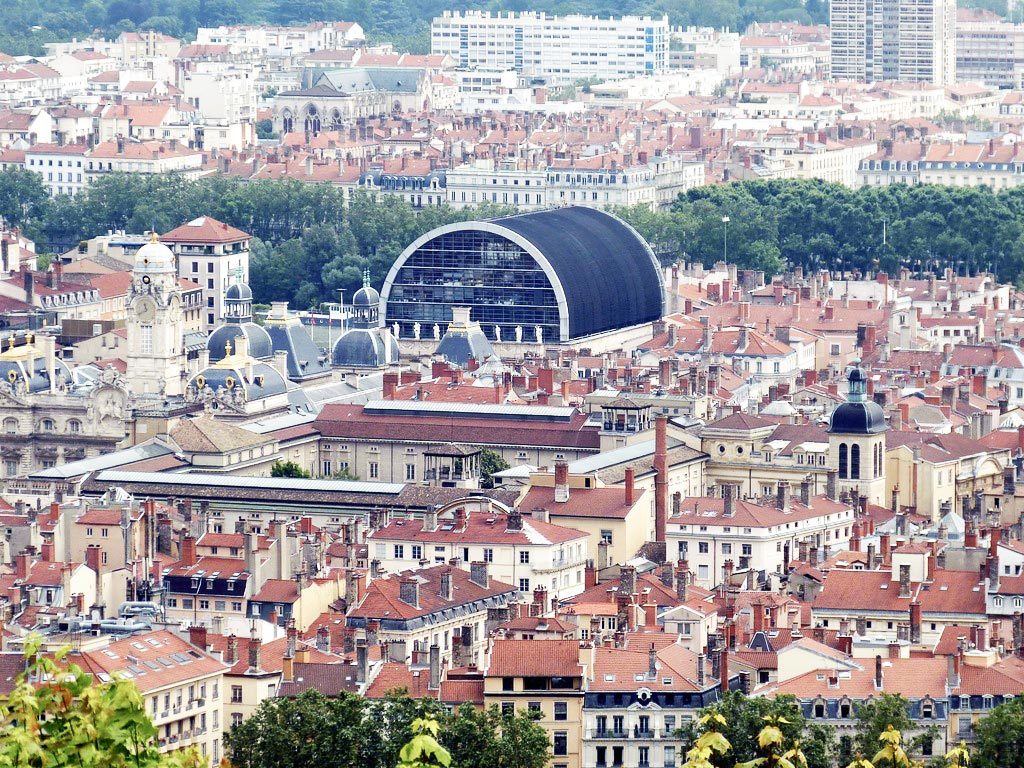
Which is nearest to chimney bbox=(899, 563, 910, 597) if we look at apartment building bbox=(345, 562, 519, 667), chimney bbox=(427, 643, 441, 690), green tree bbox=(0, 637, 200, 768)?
apartment building bbox=(345, 562, 519, 667)

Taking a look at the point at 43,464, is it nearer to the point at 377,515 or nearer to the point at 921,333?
the point at 377,515

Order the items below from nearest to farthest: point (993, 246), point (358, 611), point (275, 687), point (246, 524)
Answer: point (275, 687) < point (358, 611) < point (246, 524) < point (993, 246)

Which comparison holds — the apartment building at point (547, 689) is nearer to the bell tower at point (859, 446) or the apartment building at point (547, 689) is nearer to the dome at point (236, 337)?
the bell tower at point (859, 446)

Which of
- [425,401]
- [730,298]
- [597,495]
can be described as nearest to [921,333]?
[730,298]

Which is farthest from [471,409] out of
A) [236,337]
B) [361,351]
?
[361,351]

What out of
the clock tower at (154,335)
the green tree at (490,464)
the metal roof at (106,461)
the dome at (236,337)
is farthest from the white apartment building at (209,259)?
the green tree at (490,464)

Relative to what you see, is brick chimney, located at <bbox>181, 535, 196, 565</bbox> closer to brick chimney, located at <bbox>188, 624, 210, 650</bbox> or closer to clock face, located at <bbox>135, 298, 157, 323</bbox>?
brick chimney, located at <bbox>188, 624, 210, 650</bbox>

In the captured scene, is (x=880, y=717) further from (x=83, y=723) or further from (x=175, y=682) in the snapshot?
(x=83, y=723)
